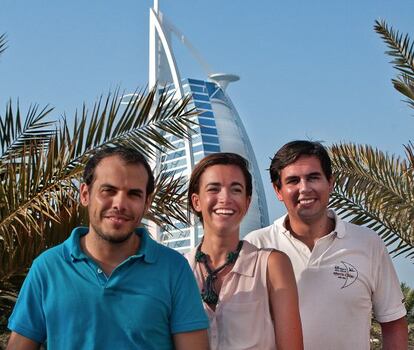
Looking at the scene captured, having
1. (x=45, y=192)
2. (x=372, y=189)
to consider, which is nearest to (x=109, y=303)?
(x=45, y=192)

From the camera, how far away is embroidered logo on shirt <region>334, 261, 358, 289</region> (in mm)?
2816

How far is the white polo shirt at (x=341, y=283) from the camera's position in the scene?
2752mm

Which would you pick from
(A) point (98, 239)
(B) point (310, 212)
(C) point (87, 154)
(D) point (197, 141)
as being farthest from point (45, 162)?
(D) point (197, 141)

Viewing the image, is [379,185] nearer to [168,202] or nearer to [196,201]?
[168,202]

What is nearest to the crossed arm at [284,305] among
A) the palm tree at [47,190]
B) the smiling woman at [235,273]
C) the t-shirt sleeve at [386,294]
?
the smiling woman at [235,273]

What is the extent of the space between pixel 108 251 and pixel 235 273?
481 millimetres

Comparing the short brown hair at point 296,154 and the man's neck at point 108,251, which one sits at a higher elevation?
the short brown hair at point 296,154

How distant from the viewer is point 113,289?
6.79ft

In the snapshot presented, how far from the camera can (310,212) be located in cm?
288

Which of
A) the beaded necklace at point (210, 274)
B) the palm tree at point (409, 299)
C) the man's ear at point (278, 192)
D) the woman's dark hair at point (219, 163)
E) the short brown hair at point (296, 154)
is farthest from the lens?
the palm tree at point (409, 299)

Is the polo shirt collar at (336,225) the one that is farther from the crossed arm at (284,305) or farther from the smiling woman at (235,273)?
the crossed arm at (284,305)

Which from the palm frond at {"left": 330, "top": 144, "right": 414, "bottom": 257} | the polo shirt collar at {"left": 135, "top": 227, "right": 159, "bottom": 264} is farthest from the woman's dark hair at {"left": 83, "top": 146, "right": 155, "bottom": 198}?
the palm frond at {"left": 330, "top": 144, "right": 414, "bottom": 257}

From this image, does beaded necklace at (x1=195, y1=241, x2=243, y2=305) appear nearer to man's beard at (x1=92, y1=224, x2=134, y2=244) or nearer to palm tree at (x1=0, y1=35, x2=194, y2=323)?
man's beard at (x1=92, y1=224, x2=134, y2=244)

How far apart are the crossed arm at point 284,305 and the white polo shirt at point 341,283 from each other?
46 centimetres
